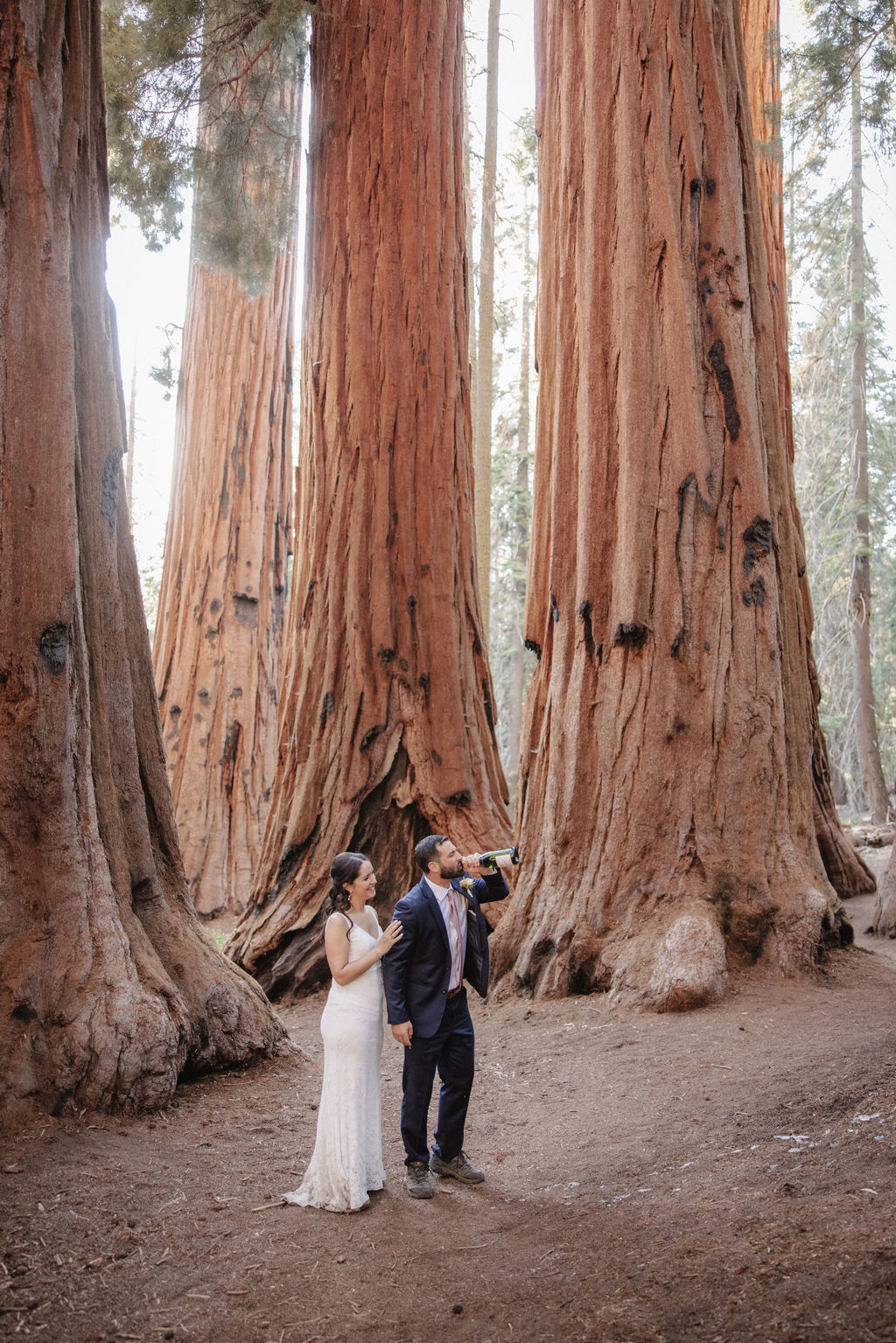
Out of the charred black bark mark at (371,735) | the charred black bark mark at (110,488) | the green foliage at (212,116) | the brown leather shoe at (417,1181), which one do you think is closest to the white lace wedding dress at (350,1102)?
the brown leather shoe at (417,1181)

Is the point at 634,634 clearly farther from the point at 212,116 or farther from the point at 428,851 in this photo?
the point at 212,116

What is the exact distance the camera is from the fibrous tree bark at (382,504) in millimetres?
7629

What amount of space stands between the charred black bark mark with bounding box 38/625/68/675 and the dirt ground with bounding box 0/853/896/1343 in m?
1.82

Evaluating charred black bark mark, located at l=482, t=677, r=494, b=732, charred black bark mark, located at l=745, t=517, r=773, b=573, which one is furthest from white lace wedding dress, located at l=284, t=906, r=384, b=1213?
charred black bark mark, located at l=482, t=677, r=494, b=732

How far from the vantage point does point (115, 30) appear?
862 centimetres

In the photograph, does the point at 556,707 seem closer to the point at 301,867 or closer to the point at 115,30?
the point at 301,867

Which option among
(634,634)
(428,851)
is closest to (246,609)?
(634,634)

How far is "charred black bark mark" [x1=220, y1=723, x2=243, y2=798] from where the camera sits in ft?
33.7

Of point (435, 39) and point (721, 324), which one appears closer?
point (721, 324)

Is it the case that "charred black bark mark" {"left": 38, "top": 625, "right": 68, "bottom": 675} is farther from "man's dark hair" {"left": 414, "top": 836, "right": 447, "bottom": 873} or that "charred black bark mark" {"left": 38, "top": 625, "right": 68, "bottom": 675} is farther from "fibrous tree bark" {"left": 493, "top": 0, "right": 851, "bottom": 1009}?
"fibrous tree bark" {"left": 493, "top": 0, "right": 851, "bottom": 1009}

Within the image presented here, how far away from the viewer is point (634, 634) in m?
6.22

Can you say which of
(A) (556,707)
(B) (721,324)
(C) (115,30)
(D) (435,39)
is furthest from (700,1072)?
(C) (115,30)

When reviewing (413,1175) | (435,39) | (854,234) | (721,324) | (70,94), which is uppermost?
(854,234)

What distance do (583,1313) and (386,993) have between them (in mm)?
1488
